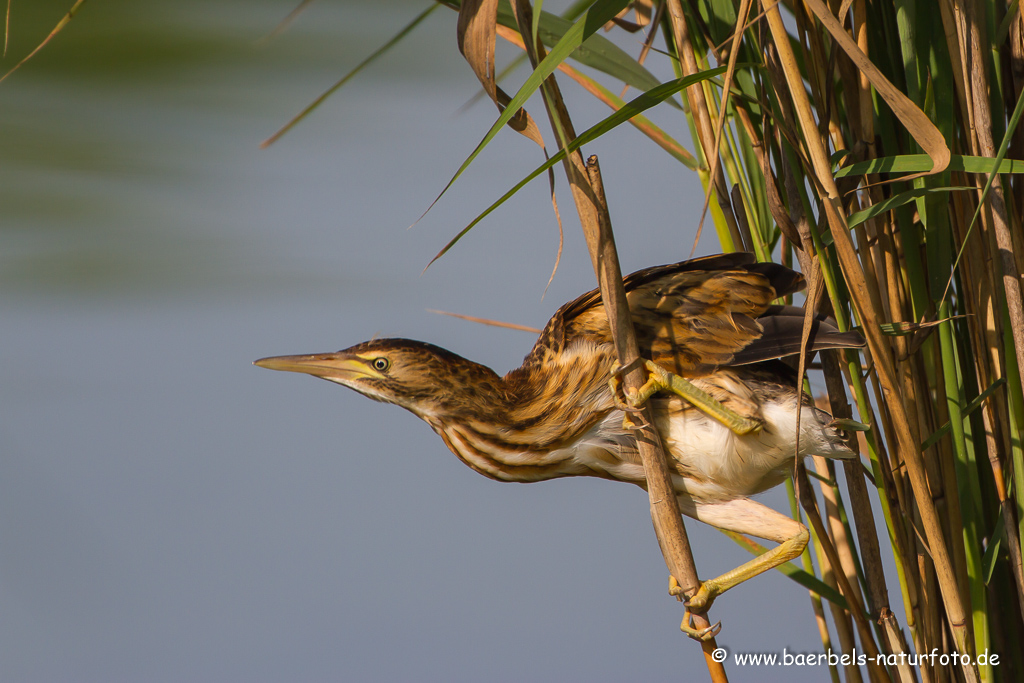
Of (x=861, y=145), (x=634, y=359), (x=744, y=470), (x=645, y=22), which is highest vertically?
(x=645, y=22)

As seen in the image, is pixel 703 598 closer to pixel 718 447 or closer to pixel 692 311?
pixel 718 447

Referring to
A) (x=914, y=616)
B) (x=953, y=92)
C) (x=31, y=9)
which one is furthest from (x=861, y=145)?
(x=31, y=9)

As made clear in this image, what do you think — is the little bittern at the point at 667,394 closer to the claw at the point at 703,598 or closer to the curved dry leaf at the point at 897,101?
the claw at the point at 703,598

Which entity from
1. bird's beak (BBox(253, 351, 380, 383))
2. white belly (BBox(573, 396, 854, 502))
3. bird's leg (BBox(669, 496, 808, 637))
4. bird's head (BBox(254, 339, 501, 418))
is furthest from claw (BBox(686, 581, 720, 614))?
bird's beak (BBox(253, 351, 380, 383))

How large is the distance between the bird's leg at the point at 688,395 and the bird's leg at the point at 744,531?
111 millimetres

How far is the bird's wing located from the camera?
77 centimetres

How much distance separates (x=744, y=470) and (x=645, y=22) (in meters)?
0.59

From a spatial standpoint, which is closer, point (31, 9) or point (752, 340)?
point (752, 340)

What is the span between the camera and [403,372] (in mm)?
831

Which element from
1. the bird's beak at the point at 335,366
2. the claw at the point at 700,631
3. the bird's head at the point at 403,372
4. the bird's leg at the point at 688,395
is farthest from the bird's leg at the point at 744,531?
the bird's beak at the point at 335,366

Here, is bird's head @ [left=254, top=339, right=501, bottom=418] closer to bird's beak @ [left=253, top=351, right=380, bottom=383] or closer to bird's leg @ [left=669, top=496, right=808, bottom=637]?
bird's beak @ [left=253, top=351, right=380, bottom=383]

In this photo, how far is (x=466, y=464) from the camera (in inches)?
33.8

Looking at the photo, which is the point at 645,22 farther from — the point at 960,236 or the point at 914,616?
the point at 914,616

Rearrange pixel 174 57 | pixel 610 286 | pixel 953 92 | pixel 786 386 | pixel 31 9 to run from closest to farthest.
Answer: pixel 610 286
pixel 953 92
pixel 786 386
pixel 31 9
pixel 174 57
